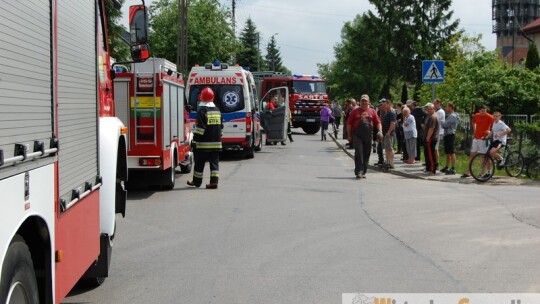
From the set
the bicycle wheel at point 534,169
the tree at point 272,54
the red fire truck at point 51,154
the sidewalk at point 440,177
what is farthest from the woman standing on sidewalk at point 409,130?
the tree at point 272,54

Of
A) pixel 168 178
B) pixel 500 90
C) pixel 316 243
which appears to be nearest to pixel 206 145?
pixel 168 178

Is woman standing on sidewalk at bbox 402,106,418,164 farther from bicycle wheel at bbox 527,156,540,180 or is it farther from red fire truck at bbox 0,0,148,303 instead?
red fire truck at bbox 0,0,148,303

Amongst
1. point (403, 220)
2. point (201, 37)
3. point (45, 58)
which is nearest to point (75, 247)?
point (45, 58)

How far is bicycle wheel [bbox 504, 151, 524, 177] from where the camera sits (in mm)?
17531

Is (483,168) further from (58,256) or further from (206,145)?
(58,256)

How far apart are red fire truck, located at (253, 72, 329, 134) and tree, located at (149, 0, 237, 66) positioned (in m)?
6.09

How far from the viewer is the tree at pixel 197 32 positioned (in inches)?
1785

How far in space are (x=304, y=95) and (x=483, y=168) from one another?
2504 centimetres

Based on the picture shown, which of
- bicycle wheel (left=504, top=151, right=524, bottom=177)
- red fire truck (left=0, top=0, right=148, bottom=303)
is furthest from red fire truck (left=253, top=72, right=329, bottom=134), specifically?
red fire truck (left=0, top=0, right=148, bottom=303)

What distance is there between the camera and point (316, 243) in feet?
29.2

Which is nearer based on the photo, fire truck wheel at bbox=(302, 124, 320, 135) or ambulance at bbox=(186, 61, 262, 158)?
ambulance at bbox=(186, 61, 262, 158)

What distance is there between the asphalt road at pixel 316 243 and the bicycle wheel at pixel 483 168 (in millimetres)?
1215

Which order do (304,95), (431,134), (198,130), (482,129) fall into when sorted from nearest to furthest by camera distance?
1. (198,130)
2. (482,129)
3. (431,134)
4. (304,95)

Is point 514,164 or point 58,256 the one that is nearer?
point 58,256
